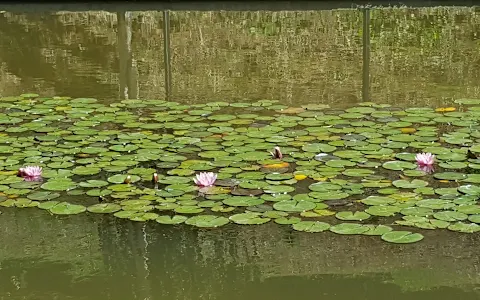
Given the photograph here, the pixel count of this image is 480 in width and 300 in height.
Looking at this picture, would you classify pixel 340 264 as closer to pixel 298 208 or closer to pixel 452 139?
pixel 298 208

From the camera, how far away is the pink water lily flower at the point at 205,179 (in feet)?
11.7

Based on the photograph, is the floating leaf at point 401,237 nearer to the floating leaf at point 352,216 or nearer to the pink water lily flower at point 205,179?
the floating leaf at point 352,216

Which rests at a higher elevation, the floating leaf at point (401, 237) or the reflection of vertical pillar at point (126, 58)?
the reflection of vertical pillar at point (126, 58)

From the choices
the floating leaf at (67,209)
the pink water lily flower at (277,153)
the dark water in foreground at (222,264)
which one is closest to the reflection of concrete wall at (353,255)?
the dark water in foreground at (222,264)

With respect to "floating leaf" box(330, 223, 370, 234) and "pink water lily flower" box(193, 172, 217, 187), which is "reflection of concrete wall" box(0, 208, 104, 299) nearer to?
"pink water lily flower" box(193, 172, 217, 187)

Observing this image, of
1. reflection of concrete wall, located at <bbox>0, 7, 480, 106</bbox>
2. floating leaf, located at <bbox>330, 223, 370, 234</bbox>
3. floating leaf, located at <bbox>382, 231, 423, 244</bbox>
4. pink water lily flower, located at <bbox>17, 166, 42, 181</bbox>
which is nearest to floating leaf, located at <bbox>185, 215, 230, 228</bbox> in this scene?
floating leaf, located at <bbox>330, 223, 370, 234</bbox>

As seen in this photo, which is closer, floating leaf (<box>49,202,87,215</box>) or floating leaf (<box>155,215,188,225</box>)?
floating leaf (<box>155,215,188,225</box>)

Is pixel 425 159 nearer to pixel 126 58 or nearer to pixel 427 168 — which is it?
pixel 427 168

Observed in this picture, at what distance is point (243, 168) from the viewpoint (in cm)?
384

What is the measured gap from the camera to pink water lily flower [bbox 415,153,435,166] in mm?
3734

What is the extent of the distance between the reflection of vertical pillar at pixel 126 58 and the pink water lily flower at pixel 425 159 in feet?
7.76

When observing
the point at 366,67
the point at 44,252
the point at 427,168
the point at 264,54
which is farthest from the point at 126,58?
the point at 44,252

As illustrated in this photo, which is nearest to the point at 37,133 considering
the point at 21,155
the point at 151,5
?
the point at 21,155

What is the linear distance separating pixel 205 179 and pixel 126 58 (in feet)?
11.6
